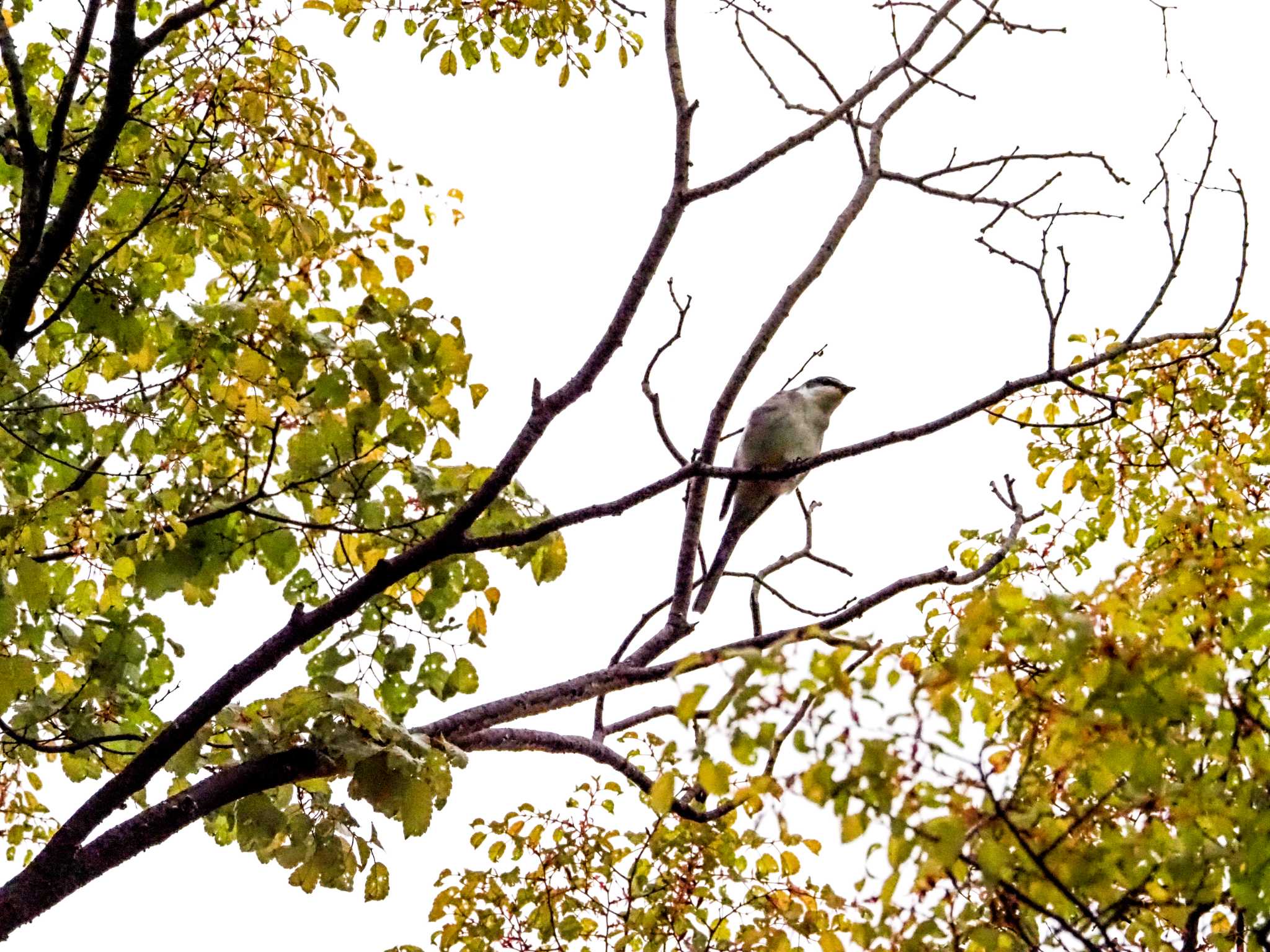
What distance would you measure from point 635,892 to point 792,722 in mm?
2163

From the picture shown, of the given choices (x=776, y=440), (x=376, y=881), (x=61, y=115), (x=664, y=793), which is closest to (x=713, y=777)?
(x=664, y=793)

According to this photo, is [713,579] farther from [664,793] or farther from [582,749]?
[664,793]

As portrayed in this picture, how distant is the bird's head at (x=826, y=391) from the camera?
712 cm

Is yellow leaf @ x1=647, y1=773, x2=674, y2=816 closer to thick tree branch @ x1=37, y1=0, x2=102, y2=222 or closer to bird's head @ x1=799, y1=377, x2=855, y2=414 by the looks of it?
thick tree branch @ x1=37, y1=0, x2=102, y2=222

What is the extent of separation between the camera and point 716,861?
493 centimetres

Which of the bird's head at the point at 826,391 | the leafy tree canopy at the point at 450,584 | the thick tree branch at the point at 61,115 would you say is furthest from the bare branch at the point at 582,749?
the bird's head at the point at 826,391

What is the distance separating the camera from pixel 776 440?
6.84 m

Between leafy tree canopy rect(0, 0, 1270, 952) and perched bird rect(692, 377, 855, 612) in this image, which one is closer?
leafy tree canopy rect(0, 0, 1270, 952)

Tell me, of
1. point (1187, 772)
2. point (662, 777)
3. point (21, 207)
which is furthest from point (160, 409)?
point (1187, 772)

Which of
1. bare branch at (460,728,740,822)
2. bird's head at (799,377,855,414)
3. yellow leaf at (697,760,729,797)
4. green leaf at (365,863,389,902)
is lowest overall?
yellow leaf at (697,760,729,797)

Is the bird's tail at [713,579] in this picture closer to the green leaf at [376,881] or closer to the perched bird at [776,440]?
the perched bird at [776,440]

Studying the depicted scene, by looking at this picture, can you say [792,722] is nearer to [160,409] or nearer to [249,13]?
[160,409]

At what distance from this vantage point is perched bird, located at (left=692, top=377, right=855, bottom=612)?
6.12 metres

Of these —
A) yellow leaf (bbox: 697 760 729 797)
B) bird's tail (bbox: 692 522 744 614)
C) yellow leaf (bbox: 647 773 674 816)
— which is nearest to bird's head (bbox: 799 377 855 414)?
bird's tail (bbox: 692 522 744 614)
